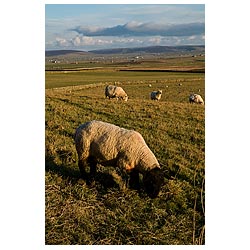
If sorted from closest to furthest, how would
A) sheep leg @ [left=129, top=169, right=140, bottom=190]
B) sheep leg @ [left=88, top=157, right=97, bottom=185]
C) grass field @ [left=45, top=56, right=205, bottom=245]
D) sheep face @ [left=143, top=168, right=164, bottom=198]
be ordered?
grass field @ [left=45, top=56, right=205, bottom=245], sheep face @ [left=143, top=168, right=164, bottom=198], sheep leg @ [left=129, top=169, right=140, bottom=190], sheep leg @ [left=88, top=157, right=97, bottom=185]

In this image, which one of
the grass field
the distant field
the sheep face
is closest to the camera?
the grass field

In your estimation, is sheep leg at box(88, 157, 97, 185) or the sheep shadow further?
sheep leg at box(88, 157, 97, 185)

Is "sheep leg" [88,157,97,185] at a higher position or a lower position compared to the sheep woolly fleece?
lower

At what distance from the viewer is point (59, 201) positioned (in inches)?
277

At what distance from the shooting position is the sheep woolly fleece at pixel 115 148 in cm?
765

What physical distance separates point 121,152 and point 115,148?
0.16 meters

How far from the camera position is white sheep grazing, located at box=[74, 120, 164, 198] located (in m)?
7.58

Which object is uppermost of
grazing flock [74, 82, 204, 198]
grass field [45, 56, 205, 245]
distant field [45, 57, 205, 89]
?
distant field [45, 57, 205, 89]

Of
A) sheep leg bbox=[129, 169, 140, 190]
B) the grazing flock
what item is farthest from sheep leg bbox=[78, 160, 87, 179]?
sheep leg bbox=[129, 169, 140, 190]

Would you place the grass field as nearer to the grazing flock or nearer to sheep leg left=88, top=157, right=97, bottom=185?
sheep leg left=88, top=157, right=97, bottom=185

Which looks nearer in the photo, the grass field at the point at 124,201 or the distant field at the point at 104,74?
the grass field at the point at 124,201

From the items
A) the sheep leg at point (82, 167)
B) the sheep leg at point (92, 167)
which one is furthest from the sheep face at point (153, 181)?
the sheep leg at point (82, 167)

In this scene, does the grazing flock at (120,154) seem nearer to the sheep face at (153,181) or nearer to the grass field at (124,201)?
the sheep face at (153,181)

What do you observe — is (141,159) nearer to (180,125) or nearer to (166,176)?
(166,176)
